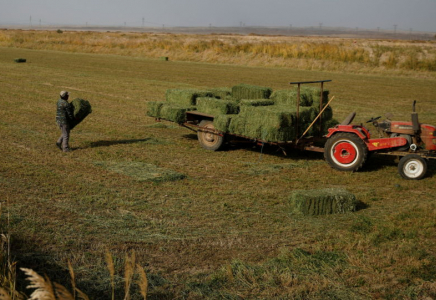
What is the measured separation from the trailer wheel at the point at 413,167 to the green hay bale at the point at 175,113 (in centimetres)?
581

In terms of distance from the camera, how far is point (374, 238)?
7691 millimetres

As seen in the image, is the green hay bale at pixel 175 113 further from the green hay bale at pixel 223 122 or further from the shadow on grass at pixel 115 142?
the green hay bale at pixel 223 122

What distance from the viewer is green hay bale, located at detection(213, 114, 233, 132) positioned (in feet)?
42.0

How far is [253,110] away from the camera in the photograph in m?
12.4

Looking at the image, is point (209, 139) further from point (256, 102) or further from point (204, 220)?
point (204, 220)

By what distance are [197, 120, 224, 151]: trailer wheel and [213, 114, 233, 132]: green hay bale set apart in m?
0.67

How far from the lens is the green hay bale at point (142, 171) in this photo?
10844 mm

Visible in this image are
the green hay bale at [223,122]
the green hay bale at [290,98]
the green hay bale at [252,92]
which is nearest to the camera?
the green hay bale at [223,122]

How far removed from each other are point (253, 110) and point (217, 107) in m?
1.32

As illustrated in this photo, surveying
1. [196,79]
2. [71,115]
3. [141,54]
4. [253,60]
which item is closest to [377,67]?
[253,60]

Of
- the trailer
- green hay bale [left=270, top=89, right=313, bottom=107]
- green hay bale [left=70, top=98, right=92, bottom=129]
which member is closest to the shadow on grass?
green hay bale [left=70, top=98, right=92, bottom=129]

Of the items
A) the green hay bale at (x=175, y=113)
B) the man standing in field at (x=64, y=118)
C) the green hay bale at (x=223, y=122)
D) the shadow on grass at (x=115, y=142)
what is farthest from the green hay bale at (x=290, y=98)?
the man standing in field at (x=64, y=118)

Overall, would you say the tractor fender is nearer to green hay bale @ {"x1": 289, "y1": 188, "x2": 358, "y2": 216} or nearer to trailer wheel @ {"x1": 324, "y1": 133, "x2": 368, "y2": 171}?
trailer wheel @ {"x1": 324, "y1": 133, "x2": 368, "y2": 171}

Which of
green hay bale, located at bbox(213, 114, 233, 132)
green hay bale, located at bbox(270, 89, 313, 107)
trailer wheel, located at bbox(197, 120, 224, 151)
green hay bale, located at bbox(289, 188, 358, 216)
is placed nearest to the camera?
green hay bale, located at bbox(289, 188, 358, 216)
